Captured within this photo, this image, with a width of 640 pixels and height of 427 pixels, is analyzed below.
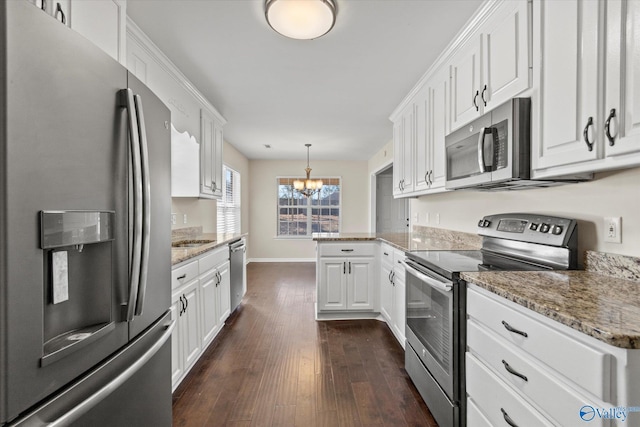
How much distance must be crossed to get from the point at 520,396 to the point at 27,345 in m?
1.50

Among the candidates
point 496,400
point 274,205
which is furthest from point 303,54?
point 274,205

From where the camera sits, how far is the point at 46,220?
0.73 meters

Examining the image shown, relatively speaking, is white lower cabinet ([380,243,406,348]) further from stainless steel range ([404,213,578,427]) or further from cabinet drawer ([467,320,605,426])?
cabinet drawer ([467,320,605,426])

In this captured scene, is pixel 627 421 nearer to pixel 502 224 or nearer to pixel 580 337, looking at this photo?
pixel 580 337

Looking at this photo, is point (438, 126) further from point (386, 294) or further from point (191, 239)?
point (191, 239)

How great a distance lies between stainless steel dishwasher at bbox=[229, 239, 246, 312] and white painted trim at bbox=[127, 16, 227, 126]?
1607 mm

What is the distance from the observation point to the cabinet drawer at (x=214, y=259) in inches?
95.1

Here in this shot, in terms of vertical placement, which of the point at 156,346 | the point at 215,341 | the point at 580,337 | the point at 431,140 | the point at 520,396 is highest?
the point at 431,140

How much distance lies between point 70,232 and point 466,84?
7.63 feet

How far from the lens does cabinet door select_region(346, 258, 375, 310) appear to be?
3.29 meters

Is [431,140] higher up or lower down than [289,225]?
higher up

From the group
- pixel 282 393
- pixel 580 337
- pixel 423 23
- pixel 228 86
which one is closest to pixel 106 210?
pixel 580 337

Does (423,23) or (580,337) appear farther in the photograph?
(423,23)

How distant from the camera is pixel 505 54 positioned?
1658 mm
